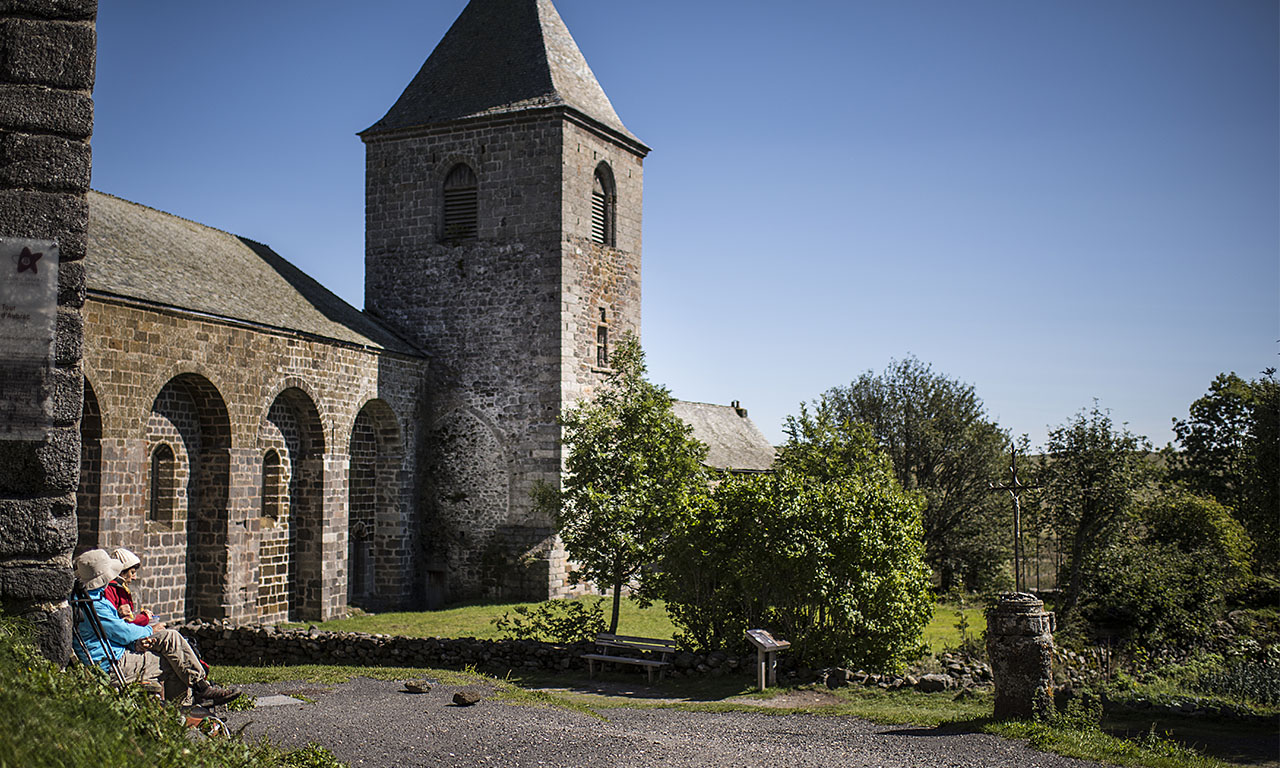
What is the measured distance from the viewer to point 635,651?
14258mm

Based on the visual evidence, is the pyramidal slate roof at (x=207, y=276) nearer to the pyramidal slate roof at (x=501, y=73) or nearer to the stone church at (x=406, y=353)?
the stone church at (x=406, y=353)

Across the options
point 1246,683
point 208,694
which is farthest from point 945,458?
point 208,694

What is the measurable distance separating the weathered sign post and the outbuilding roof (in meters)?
18.0

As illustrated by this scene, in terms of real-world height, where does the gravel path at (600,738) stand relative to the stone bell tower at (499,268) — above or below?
below

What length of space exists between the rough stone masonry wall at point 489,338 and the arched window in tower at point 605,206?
6.59ft

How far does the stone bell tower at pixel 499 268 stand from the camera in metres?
23.4

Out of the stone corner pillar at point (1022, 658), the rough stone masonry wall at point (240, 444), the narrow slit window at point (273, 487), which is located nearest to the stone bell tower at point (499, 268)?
the rough stone masonry wall at point (240, 444)

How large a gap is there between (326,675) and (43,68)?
9.38 meters

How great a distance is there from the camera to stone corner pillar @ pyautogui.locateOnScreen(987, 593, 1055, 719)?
985cm

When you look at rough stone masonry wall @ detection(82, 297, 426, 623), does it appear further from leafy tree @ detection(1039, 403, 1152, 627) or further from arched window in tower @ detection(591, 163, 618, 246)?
leafy tree @ detection(1039, 403, 1152, 627)

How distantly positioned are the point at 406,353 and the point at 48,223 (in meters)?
18.2

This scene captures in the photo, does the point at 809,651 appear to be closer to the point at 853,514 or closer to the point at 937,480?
the point at 853,514

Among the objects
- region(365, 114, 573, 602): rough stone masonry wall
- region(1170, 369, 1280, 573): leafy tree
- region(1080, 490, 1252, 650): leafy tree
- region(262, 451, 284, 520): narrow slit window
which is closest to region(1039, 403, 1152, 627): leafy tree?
region(1080, 490, 1252, 650): leafy tree

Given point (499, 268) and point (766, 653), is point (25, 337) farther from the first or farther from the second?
point (499, 268)
